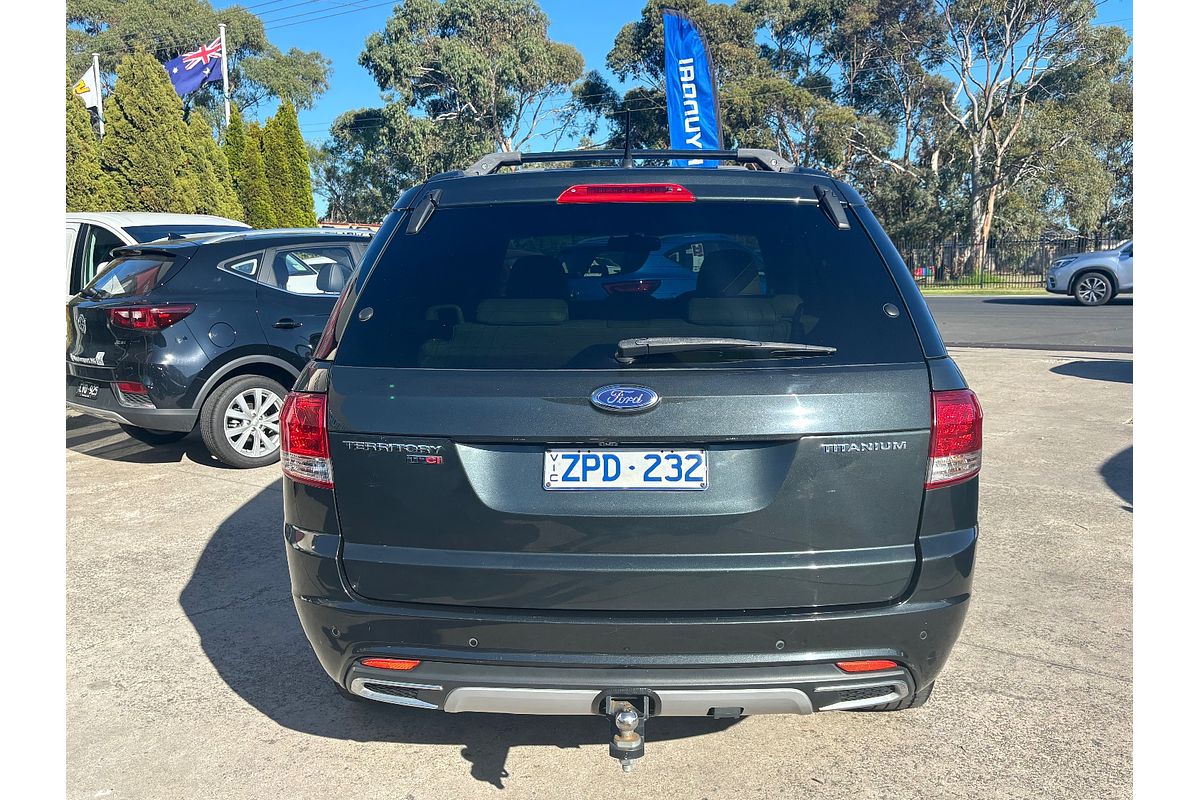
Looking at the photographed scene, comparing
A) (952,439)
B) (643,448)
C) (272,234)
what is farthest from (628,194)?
(272,234)

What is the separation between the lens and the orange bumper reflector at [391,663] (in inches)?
100.0

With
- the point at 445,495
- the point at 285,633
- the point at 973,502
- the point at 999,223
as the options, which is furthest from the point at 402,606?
the point at 999,223

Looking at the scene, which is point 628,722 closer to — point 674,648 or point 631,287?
point 674,648

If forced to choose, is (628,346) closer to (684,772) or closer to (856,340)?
(856,340)

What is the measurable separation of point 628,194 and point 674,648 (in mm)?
1258

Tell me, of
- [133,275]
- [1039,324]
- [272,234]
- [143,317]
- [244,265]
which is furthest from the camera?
[1039,324]

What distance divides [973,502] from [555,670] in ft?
3.84

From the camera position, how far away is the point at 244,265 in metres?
6.97

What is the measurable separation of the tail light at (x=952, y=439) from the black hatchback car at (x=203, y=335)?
548 cm

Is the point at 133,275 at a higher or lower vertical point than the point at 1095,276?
lower

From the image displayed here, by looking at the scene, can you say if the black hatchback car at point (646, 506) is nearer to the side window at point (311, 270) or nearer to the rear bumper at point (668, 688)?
the rear bumper at point (668, 688)

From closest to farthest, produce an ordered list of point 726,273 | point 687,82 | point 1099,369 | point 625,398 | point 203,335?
1. point 625,398
2. point 726,273
3. point 203,335
4. point 1099,369
5. point 687,82

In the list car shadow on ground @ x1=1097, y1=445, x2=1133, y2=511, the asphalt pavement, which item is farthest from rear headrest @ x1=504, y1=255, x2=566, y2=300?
the asphalt pavement

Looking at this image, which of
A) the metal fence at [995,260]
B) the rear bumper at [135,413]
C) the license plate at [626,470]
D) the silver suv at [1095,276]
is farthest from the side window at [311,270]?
the metal fence at [995,260]
